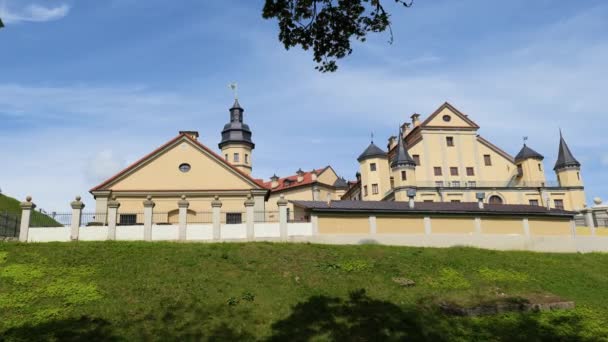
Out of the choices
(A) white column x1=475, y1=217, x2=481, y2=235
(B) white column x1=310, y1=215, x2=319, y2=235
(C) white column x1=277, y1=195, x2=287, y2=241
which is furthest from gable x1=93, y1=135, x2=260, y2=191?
(A) white column x1=475, y1=217, x2=481, y2=235

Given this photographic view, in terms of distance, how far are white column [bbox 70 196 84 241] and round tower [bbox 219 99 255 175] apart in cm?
3337

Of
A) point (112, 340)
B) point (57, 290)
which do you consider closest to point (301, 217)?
point (57, 290)

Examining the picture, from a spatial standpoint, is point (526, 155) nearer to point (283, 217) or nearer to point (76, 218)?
point (283, 217)

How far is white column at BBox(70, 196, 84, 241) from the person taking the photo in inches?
1002

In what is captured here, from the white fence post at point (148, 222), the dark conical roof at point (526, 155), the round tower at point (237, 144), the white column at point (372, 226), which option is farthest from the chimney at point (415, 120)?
the white fence post at point (148, 222)

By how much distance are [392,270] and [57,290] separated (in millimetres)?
13100

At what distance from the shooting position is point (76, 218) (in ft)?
84.3

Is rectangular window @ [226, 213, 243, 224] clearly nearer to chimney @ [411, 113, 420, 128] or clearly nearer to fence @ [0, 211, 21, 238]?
fence @ [0, 211, 21, 238]

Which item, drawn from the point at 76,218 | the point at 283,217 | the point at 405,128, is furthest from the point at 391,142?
the point at 76,218

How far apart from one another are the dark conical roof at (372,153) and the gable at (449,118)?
5.49m

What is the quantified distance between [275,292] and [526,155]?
134 feet

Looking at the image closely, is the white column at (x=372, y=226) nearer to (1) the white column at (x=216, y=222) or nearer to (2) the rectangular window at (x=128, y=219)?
(1) the white column at (x=216, y=222)

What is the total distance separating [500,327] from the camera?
595 inches

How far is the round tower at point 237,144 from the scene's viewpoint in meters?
59.8
